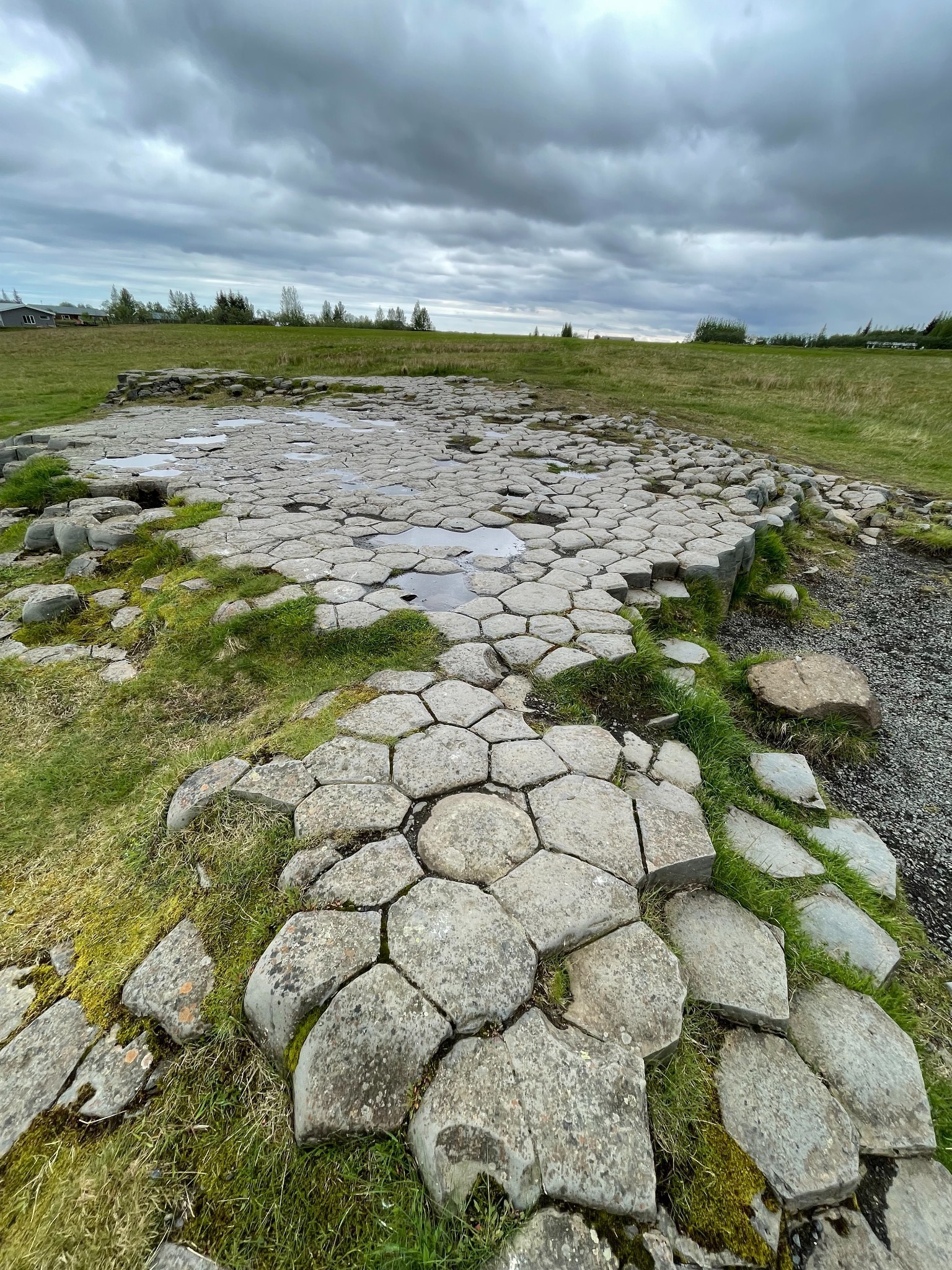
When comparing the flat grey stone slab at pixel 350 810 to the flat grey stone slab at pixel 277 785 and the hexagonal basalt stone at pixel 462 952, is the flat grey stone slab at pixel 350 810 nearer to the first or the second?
the flat grey stone slab at pixel 277 785

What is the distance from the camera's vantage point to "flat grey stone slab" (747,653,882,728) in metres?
3.09

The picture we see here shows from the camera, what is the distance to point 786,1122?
135cm

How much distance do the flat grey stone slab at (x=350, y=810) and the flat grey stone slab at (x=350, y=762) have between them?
0.11ft

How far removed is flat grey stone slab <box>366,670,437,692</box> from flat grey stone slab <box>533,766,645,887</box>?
0.83 m

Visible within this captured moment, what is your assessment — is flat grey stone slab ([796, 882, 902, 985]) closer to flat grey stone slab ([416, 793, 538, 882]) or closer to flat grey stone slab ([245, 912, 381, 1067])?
flat grey stone slab ([416, 793, 538, 882])

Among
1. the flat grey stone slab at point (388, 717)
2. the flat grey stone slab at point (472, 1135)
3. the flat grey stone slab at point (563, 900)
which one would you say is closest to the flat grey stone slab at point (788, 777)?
the flat grey stone slab at point (563, 900)

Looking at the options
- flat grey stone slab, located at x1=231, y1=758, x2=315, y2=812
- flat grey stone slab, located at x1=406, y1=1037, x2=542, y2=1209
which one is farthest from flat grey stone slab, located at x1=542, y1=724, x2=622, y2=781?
flat grey stone slab, located at x1=406, y1=1037, x2=542, y2=1209

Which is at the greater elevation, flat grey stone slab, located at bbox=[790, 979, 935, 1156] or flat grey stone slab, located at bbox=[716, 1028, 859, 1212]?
flat grey stone slab, located at bbox=[716, 1028, 859, 1212]

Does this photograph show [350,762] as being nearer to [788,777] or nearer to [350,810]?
[350,810]

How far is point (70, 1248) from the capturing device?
1.12 metres

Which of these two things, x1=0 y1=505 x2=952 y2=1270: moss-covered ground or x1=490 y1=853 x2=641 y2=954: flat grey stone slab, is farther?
x1=490 y1=853 x2=641 y2=954: flat grey stone slab

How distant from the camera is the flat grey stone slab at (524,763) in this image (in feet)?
6.97

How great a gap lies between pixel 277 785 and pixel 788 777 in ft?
7.65

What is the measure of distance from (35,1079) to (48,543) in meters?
4.50
